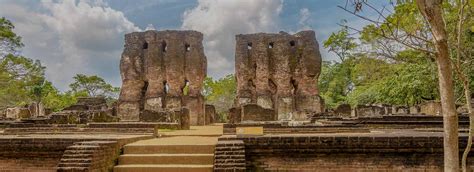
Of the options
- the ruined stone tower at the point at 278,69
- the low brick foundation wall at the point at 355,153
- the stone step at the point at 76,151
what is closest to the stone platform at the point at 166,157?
the stone step at the point at 76,151

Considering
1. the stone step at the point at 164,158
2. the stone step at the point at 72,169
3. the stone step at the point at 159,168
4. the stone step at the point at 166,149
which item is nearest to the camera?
the stone step at the point at 72,169

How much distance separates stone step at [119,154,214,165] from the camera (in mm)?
7180

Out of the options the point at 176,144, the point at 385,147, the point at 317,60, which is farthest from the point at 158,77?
the point at 385,147

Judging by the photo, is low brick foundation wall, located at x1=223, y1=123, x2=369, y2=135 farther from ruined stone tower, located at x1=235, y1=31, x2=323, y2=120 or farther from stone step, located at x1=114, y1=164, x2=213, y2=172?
ruined stone tower, located at x1=235, y1=31, x2=323, y2=120

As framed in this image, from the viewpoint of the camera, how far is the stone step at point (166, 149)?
751 centimetres

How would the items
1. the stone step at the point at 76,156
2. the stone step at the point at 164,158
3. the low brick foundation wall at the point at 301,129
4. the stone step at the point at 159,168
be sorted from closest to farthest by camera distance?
the stone step at the point at 76,156, the stone step at the point at 159,168, the stone step at the point at 164,158, the low brick foundation wall at the point at 301,129

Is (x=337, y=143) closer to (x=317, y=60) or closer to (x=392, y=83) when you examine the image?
(x=392, y=83)

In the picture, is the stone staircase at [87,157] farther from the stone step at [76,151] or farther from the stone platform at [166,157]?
the stone platform at [166,157]

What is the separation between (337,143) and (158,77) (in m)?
24.3

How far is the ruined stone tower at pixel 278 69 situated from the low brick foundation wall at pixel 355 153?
23.1 m

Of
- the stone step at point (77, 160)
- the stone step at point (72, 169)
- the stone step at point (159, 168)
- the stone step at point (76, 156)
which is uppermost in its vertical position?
the stone step at point (76, 156)

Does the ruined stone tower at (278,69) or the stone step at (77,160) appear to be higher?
the ruined stone tower at (278,69)

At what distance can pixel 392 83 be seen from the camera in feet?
84.1

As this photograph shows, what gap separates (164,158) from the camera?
7.30 metres
